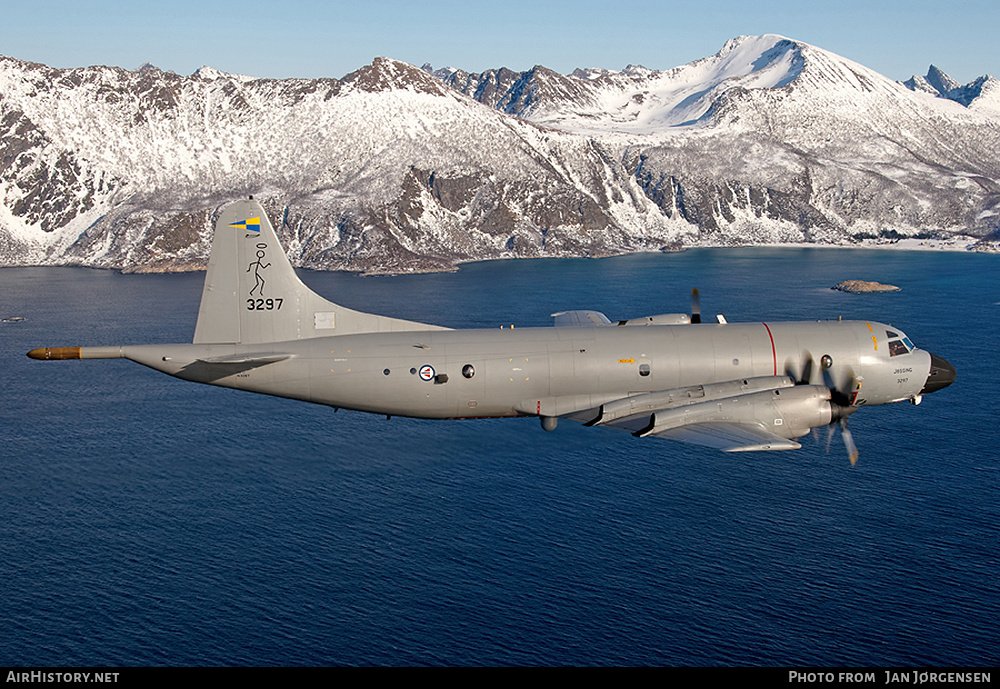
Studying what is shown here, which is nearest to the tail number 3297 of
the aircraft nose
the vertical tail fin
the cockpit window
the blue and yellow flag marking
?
the vertical tail fin

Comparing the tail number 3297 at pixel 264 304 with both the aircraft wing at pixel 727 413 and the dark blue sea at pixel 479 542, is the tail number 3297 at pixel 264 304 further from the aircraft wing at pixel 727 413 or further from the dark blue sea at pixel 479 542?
the aircraft wing at pixel 727 413

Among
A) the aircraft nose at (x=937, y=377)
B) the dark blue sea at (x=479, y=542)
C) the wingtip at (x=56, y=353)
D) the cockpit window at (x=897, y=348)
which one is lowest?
the dark blue sea at (x=479, y=542)

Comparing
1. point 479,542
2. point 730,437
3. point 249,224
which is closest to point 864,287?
point 479,542

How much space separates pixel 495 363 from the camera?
1935 inches

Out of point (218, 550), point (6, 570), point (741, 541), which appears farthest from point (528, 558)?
point (6, 570)

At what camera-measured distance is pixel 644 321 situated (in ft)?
186

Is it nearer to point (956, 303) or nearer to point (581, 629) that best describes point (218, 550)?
point (581, 629)

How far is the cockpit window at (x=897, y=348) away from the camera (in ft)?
171

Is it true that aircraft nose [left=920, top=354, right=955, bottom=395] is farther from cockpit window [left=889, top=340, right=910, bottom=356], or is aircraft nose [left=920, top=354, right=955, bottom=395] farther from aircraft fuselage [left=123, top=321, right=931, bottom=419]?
aircraft fuselage [left=123, top=321, right=931, bottom=419]

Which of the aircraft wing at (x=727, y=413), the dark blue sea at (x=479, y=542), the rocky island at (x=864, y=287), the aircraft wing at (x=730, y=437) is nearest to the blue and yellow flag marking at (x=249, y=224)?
the aircraft wing at (x=727, y=413)

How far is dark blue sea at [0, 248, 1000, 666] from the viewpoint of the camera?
50.0m

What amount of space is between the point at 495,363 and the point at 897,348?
2509 cm

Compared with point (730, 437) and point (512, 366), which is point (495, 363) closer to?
point (512, 366)

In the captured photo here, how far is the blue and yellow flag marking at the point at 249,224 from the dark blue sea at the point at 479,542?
23.4 metres
